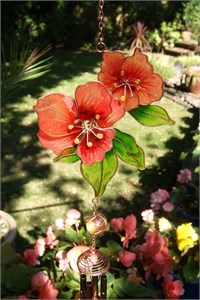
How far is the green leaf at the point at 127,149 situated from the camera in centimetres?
86

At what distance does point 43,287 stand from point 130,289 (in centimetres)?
42

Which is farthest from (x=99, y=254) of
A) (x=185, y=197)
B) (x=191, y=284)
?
(x=185, y=197)

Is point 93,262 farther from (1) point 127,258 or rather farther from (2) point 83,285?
(1) point 127,258

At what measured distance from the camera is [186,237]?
6.78 ft

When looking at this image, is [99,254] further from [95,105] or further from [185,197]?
[185,197]

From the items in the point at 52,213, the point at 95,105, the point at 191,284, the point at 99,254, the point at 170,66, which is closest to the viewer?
the point at 95,105

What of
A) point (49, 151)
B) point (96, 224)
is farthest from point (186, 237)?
point (49, 151)

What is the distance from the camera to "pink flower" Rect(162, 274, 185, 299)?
6.47ft

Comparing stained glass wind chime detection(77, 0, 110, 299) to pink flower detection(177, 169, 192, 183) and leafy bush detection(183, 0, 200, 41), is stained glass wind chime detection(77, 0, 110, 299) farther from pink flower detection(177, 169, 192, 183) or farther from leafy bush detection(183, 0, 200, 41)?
leafy bush detection(183, 0, 200, 41)

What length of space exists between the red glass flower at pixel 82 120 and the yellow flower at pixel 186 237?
1.40 m

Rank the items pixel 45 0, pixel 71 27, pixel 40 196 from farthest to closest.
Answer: pixel 71 27
pixel 45 0
pixel 40 196

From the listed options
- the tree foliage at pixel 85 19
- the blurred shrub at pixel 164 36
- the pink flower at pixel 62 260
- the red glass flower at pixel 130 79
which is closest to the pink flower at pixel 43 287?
the pink flower at pixel 62 260

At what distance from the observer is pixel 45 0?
9570 millimetres

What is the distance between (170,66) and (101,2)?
7.52m
